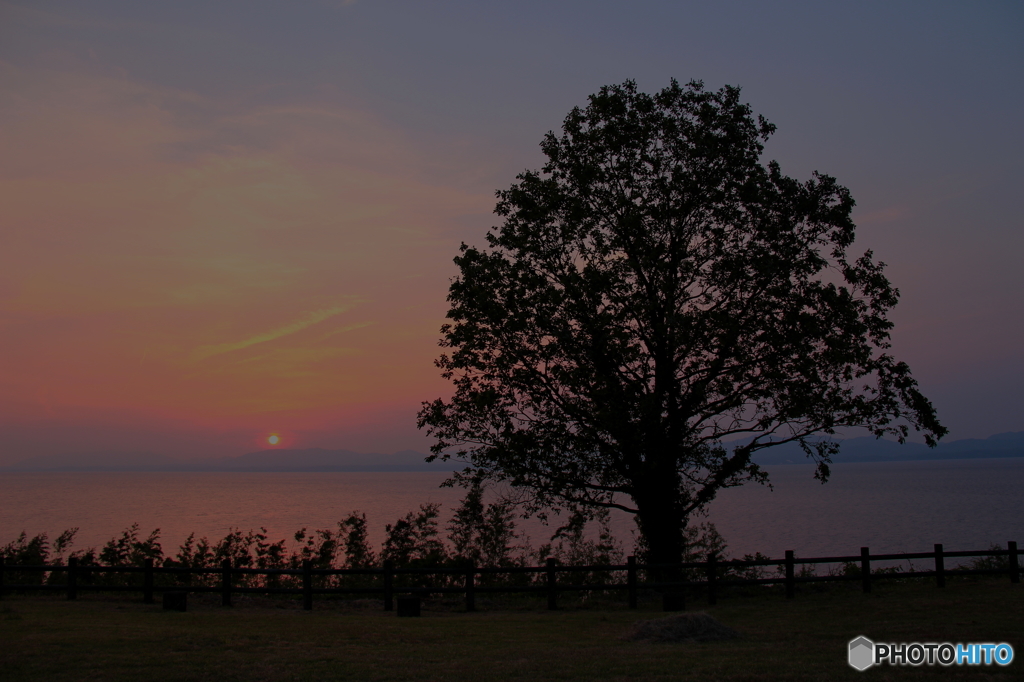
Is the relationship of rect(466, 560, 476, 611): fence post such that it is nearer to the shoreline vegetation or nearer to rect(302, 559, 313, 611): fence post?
the shoreline vegetation

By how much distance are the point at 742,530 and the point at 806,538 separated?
757 cm

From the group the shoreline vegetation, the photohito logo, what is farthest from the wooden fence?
the photohito logo

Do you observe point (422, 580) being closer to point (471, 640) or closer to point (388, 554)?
point (388, 554)

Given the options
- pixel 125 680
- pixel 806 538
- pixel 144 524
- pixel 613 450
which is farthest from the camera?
pixel 144 524

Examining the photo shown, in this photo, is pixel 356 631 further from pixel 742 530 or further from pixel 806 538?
pixel 742 530

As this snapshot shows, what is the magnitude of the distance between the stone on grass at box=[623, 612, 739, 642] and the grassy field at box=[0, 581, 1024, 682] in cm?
33

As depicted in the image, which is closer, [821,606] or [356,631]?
[356,631]

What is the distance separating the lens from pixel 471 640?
1373 centimetres

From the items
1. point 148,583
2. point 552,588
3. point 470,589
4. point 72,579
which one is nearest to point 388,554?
point 470,589

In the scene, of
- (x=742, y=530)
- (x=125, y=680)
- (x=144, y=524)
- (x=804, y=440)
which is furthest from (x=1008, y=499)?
(x=125, y=680)

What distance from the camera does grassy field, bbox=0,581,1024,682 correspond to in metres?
10.3

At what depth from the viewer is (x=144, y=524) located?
8200 cm

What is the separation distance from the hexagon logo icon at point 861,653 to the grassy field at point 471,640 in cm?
20

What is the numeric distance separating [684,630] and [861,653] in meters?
2.95
